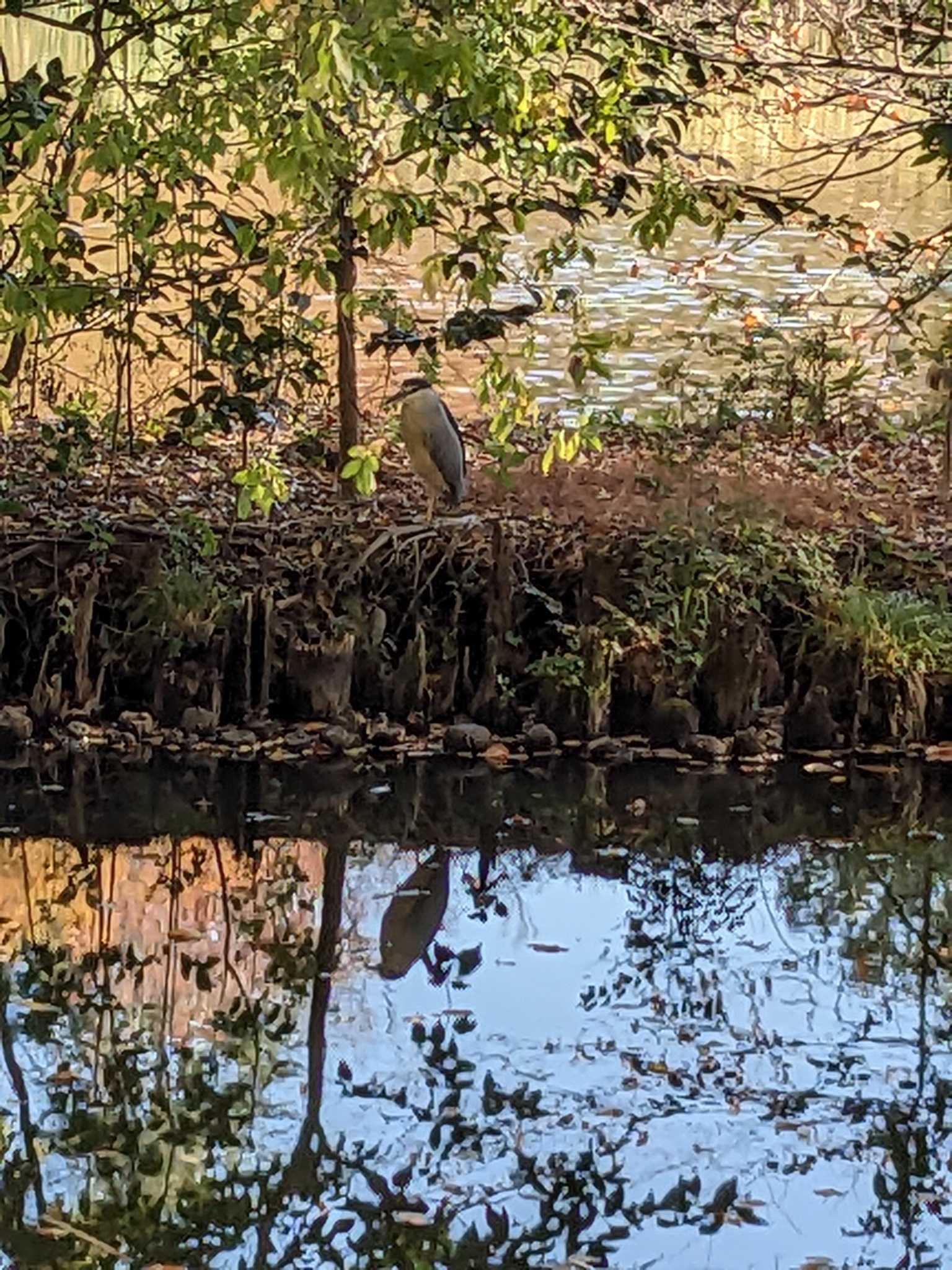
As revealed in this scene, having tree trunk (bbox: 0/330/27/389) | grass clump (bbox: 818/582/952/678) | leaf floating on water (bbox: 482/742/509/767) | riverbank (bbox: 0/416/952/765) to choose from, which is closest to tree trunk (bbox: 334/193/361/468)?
riverbank (bbox: 0/416/952/765)

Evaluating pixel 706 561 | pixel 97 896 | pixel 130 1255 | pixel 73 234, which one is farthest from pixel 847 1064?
pixel 73 234

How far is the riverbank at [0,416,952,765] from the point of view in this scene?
22.6ft

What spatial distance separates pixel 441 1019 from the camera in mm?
4918

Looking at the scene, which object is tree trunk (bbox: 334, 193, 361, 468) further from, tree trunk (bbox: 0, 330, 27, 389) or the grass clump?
the grass clump

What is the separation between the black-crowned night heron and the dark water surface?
140cm

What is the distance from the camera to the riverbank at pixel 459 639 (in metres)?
6.90

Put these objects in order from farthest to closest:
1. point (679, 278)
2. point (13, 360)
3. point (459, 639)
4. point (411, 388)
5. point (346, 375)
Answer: point (679, 278) → point (411, 388) → point (346, 375) → point (13, 360) → point (459, 639)

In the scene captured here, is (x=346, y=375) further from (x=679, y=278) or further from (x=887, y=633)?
(x=679, y=278)

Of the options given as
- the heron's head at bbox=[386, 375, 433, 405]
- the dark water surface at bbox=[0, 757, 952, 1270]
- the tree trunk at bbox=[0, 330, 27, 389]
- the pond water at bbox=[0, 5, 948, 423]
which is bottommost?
the dark water surface at bbox=[0, 757, 952, 1270]

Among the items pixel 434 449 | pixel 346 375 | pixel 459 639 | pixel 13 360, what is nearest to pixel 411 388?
pixel 346 375

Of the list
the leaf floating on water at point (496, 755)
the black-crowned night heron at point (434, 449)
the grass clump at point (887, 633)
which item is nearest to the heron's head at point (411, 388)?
the black-crowned night heron at point (434, 449)

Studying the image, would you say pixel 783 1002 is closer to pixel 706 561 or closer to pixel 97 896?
pixel 97 896

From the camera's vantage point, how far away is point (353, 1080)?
457 centimetres

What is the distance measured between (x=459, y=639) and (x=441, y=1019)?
2.46m
